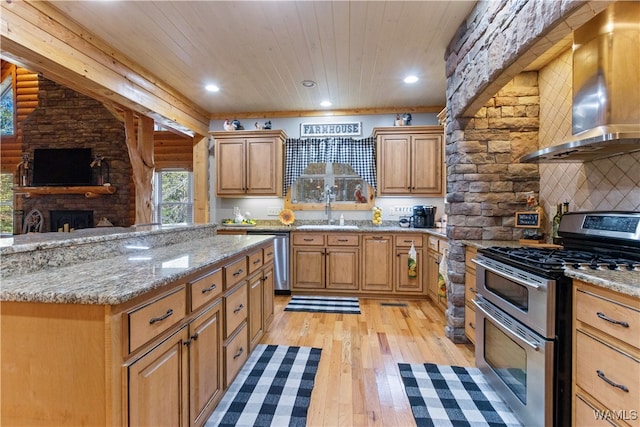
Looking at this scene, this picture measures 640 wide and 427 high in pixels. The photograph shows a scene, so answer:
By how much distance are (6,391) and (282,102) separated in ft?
12.9

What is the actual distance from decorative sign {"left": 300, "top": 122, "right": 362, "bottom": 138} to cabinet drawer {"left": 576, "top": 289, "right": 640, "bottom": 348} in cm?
363

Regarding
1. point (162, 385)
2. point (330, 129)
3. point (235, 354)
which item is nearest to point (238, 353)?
point (235, 354)

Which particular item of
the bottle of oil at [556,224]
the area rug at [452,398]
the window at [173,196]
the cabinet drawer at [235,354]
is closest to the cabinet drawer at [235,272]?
the cabinet drawer at [235,354]

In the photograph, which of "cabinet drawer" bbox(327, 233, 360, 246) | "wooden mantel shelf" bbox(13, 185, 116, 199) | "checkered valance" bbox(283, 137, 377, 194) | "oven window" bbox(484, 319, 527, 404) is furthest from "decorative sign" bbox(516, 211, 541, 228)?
"wooden mantel shelf" bbox(13, 185, 116, 199)

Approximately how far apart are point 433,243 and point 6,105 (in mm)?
9364

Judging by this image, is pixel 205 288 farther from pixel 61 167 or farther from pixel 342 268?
pixel 61 167

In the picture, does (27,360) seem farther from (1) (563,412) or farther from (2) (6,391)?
(1) (563,412)

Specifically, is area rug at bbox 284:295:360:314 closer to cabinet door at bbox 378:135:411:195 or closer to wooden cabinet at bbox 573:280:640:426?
cabinet door at bbox 378:135:411:195

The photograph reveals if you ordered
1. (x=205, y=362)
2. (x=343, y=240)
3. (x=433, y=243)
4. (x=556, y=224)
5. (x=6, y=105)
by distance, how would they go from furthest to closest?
(x=6, y=105) → (x=343, y=240) → (x=433, y=243) → (x=556, y=224) → (x=205, y=362)

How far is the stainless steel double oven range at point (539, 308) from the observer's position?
140 cm

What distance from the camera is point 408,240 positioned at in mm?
3838

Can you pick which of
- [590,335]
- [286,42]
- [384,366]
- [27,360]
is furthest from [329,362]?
[286,42]

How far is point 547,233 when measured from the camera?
2527 millimetres

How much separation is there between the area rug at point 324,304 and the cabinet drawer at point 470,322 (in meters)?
1.19
